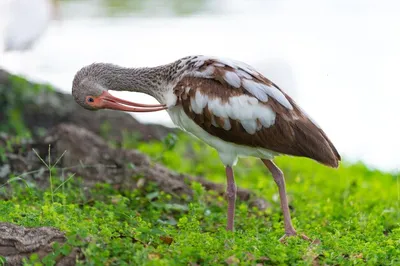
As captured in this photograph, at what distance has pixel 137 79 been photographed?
7.91 meters

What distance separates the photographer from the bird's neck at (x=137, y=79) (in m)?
7.73

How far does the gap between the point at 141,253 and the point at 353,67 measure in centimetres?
1157

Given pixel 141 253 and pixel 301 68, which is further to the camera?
pixel 301 68

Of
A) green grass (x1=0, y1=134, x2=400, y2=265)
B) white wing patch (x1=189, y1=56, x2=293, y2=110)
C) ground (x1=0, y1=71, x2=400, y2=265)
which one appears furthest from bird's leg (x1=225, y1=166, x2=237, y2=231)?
white wing patch (x1=189, y1=56, x2=293, y2=110)

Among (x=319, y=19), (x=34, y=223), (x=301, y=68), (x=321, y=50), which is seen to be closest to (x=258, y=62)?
(x=301, y=68)

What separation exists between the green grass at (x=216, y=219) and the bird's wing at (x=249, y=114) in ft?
2.12

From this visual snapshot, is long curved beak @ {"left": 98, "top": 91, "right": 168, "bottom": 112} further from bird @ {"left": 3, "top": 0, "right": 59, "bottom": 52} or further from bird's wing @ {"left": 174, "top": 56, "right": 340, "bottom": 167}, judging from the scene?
bird @ {"left": 3, "top": 0, "right": 59, "bottom": 52}

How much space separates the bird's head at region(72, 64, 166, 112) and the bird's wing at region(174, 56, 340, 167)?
2.15 ft

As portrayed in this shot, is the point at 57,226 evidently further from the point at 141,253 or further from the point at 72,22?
the point at 72,22

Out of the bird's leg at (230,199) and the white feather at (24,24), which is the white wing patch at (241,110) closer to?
the bird's leg at (230,199)

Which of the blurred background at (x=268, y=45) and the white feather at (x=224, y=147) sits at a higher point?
the blurred background at (x=268, y=45)

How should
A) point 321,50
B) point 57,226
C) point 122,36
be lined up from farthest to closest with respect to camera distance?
point 122,36 → point 321,50 → point 57,226

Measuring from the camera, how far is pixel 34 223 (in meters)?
6.49

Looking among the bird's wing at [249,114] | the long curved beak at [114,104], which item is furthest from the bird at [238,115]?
the long curved beak at [114,104]
